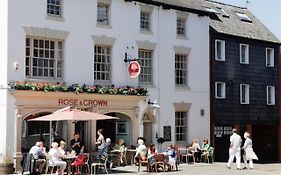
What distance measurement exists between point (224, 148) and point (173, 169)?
32.1 ft

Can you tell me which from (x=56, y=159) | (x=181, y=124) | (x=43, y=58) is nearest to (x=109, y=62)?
(x=43, y=58)

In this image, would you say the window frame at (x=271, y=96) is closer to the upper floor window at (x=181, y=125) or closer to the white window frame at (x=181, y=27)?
the upper floor window at (x=181, y=125)

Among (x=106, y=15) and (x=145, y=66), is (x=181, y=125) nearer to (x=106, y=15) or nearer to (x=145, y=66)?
(x=145, y=66)

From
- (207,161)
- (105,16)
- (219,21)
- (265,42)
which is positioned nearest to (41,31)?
(105,16)

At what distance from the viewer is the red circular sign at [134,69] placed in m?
27.3

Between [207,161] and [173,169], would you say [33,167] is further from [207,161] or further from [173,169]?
[207,161]

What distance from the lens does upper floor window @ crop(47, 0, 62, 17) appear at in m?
25.4

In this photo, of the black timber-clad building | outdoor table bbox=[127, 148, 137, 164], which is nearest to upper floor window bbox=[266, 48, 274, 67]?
the black timber-clad building

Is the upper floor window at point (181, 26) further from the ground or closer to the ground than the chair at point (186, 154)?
further from the ground

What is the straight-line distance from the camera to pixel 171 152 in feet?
82.2

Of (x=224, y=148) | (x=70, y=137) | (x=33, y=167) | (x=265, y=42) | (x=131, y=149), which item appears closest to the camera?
(x=33, y=167)

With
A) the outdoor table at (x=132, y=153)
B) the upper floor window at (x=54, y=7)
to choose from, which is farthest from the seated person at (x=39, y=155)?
the upper floor window at (x=54, y=7)

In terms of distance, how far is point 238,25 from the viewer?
1462 inches

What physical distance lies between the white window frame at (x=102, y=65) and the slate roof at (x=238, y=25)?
9.14 meters
